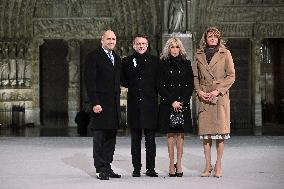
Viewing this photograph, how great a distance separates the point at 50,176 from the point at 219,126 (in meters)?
2.02

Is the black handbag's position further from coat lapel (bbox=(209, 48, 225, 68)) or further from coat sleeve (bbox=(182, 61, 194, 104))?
coat lapel (bbox=(209, 48, 225, 68))

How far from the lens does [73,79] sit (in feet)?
64.5

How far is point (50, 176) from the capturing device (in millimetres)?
7305

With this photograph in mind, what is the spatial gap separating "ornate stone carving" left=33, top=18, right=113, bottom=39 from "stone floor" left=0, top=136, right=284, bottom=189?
767 cm

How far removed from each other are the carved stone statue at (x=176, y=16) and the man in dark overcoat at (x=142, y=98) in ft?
29.1

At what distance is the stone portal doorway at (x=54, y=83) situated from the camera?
66.0ft

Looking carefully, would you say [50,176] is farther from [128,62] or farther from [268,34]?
[268,34]

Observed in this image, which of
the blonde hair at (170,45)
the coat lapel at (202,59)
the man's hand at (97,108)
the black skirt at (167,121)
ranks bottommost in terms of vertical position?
the black skirt at (167,121)

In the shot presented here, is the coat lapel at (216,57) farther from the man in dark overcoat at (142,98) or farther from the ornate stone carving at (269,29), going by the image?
the ornate stone carving at (269,29)

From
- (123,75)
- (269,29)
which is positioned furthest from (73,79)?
(123,75)

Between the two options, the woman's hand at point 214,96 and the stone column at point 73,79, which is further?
the stone column at point 73,79

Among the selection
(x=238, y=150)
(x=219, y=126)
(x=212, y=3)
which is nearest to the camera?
(x=219, y=126)

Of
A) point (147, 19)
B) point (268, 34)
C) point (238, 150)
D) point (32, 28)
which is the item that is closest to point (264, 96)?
point (268, 34)

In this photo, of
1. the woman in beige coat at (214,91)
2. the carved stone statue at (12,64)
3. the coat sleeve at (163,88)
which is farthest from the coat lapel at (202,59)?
the carved stone statue at (12,64)
